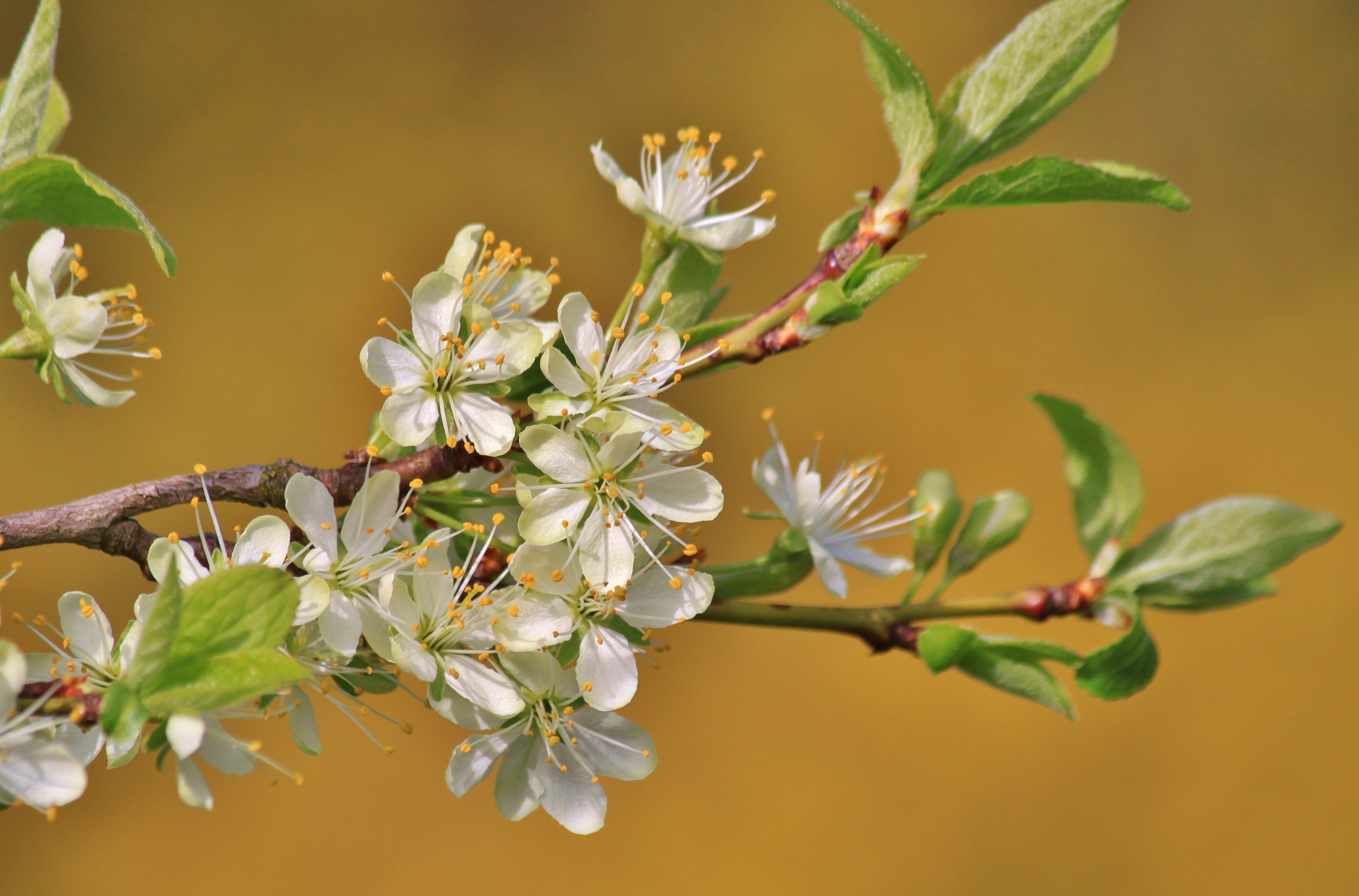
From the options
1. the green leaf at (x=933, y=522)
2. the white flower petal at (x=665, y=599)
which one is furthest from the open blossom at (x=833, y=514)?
the white flower petal at (x=665, y=599)

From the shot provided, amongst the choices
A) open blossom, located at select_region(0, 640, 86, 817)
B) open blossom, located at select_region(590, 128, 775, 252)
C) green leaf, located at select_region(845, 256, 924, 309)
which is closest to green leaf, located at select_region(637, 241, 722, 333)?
open blossom, located at select_region(590, 128, 775, 252)

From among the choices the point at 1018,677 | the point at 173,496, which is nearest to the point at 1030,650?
the point at 1018,677

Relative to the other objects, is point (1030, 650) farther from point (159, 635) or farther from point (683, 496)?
point (159, 635)

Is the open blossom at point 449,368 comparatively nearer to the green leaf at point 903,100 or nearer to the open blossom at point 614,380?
the open blossom at point 614,380

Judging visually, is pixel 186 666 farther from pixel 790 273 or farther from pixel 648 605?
pixel 790 273

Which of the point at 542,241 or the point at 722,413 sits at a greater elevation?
the point at 542,241

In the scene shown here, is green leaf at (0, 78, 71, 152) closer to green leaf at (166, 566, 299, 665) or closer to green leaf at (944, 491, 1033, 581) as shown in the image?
green leaf at (166, 566, 299, 665)

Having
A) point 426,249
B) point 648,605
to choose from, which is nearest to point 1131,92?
point 426,249
